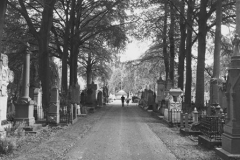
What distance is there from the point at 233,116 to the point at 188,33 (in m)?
19.0

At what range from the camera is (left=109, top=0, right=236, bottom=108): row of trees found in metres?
21.1

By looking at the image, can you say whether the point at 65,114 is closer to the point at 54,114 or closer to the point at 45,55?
the point at 54,114

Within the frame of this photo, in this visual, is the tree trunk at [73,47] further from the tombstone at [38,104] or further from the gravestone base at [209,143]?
the gravestone base at [209,143]

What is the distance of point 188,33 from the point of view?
2605 centimetres

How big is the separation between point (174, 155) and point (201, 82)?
13801mm

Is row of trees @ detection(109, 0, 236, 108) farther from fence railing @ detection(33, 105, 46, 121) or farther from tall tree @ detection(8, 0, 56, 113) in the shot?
fence railing @ detection(33, 105, 46, 121)

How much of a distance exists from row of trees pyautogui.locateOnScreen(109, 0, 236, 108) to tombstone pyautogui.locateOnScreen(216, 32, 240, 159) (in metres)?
8.99

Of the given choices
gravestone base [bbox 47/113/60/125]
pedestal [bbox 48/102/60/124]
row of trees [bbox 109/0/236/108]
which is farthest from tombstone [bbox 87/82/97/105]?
gravestone base [bbox 47/113/60/125]

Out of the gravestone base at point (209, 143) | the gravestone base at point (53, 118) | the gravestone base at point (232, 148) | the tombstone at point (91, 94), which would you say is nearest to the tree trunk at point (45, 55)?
the gravestone base at point (53, 118)

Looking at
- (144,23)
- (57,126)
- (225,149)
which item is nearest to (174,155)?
(225,149)

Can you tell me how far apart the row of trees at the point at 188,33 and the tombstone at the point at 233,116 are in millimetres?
8992

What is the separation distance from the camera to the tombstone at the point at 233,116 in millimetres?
7523

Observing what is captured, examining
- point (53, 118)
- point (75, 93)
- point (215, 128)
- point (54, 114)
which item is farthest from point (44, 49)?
point (215, 128)

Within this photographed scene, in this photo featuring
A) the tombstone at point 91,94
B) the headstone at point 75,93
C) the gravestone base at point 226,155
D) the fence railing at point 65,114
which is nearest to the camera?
the gravestone base at point 226,155
